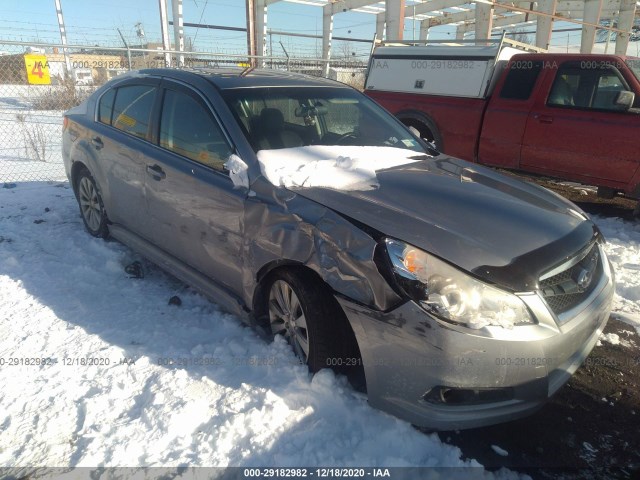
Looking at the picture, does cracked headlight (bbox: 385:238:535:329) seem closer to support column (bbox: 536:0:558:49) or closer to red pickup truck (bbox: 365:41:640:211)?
red pickup truck (bbox: 365:41:640:211)

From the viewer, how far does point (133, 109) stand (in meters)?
4.00

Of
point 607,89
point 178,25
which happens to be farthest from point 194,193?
point 178,25

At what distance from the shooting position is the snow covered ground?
225cm

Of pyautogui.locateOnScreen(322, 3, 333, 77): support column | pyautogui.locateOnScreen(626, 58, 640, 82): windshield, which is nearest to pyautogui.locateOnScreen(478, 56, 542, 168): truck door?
pyautogui.locateOnScreen(626, 58, 640, 82): windshield

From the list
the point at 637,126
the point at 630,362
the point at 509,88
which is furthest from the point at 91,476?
the point at 509,88

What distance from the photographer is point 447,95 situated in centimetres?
724

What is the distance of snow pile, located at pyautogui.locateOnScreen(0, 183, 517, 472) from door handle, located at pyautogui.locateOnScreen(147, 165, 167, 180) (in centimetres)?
94

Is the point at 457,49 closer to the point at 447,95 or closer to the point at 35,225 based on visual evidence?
the point at 447,95

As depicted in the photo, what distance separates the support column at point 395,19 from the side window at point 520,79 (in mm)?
9099

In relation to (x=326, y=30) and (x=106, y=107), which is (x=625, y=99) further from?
(x=326, y=30)

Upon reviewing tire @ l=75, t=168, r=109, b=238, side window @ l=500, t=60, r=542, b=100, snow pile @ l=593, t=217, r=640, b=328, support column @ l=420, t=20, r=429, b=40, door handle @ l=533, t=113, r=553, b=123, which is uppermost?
support column @ l=420, t=20, r=429, b=40

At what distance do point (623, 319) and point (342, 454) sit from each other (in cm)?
259

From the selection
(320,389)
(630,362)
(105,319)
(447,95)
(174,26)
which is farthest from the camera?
(174,26)

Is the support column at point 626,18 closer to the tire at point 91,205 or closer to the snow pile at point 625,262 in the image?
the snow pile at point 625,262
